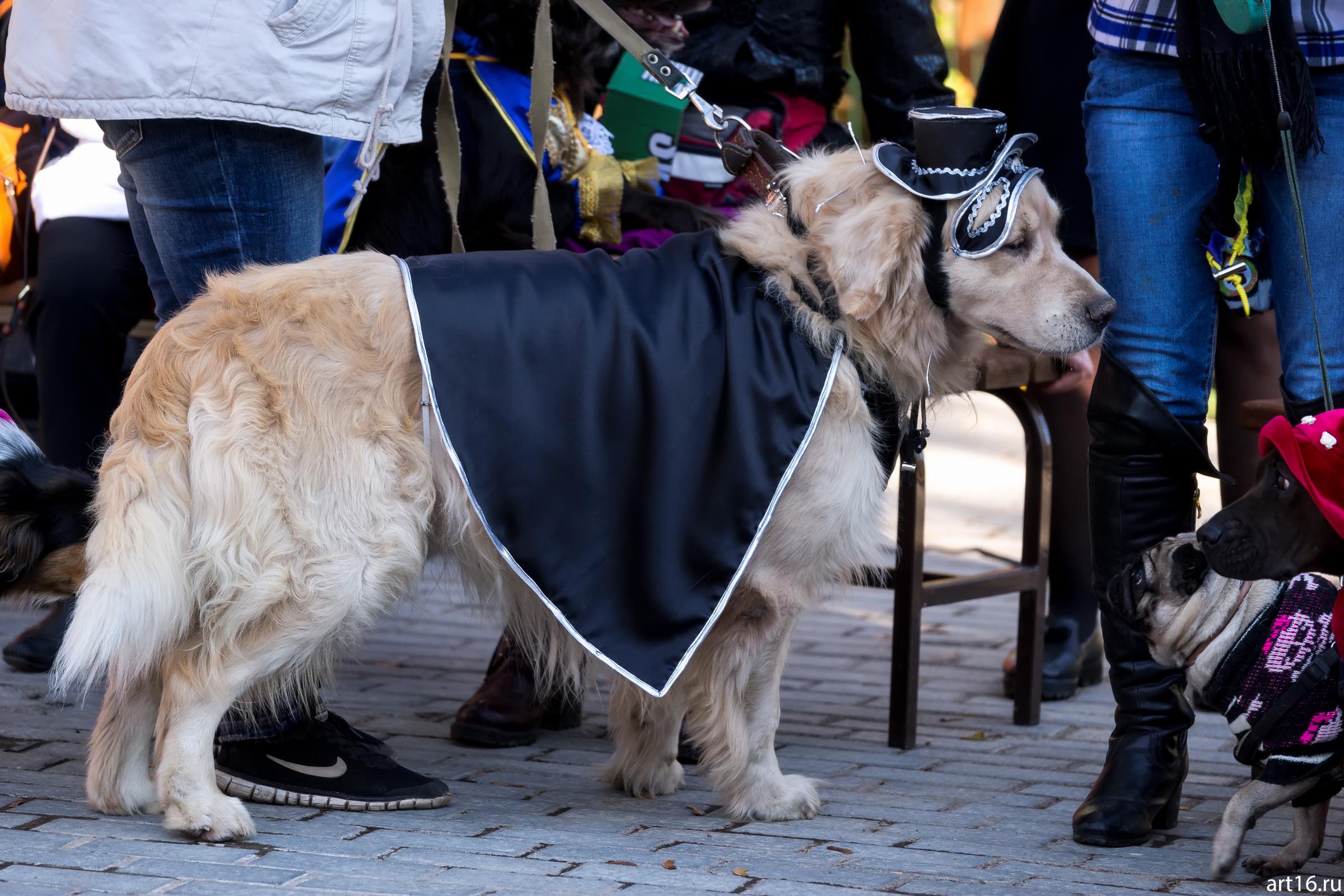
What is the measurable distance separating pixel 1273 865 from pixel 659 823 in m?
1.32

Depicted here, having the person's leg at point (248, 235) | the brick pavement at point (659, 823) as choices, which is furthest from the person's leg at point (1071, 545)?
the person's leg at point (248, 235)

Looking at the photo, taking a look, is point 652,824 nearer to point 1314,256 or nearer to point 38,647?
point 1314,256

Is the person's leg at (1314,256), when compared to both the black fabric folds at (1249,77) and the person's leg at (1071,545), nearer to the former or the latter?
the black fabric folds at (1249,77)

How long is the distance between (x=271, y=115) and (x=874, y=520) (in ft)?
5.24

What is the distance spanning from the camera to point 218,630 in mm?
2980

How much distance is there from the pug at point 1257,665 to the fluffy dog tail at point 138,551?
2002 mm

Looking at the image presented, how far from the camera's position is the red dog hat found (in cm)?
247

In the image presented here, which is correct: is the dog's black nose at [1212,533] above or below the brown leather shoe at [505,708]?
above

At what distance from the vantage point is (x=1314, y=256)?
2959 mm

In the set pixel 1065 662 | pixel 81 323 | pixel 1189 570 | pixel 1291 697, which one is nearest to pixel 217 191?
pixel 81 323

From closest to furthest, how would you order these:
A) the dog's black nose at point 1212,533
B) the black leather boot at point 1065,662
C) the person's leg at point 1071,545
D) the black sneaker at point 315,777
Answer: the dog's black nose at point 1212,533
the black sneaker at point 315,777
the black leather boot at point 1065,662
the person's leg at point 1071,545

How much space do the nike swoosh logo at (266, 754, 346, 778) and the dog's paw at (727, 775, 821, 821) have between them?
3.02 feet

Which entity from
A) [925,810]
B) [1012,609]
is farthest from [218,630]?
[1012,609]

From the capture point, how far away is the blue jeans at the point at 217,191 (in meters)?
3.08
